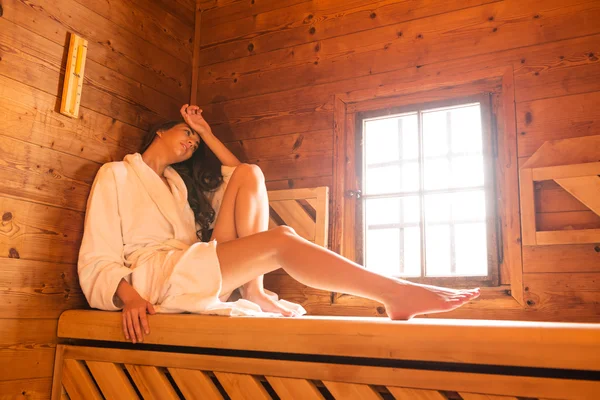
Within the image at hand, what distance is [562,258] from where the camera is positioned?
6.04 ft

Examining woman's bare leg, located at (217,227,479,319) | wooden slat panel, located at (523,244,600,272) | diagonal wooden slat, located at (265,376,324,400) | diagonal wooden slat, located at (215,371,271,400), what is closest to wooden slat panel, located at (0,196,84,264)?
woman's bare leg, located at (217,227,479,319)

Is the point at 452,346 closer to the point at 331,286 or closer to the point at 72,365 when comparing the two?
the point at 331,286

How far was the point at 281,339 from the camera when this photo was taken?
4.67 feet

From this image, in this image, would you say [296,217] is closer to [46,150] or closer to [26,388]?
[46,150]

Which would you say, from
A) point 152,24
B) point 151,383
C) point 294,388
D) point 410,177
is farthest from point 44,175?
point 410,177

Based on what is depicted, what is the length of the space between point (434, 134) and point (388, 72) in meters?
0.32

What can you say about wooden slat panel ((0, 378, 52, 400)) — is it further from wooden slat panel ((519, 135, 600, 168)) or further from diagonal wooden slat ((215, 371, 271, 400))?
wooden slat panel ((519, 135, 600, 168))

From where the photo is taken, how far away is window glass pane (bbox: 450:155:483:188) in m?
2.16

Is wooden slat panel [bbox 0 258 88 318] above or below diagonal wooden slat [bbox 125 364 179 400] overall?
above

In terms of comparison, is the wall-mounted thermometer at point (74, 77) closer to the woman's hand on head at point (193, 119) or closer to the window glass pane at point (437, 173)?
the woman's hand on head at point (193, 119)

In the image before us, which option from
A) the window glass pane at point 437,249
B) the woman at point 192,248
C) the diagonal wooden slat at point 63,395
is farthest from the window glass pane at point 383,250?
the diagonal wooden slat at point 63,395

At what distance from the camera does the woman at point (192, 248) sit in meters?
1.56

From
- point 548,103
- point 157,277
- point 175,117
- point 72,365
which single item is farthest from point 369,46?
point 72,365

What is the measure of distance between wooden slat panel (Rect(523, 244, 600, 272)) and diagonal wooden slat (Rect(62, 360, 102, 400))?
59.2 inches
